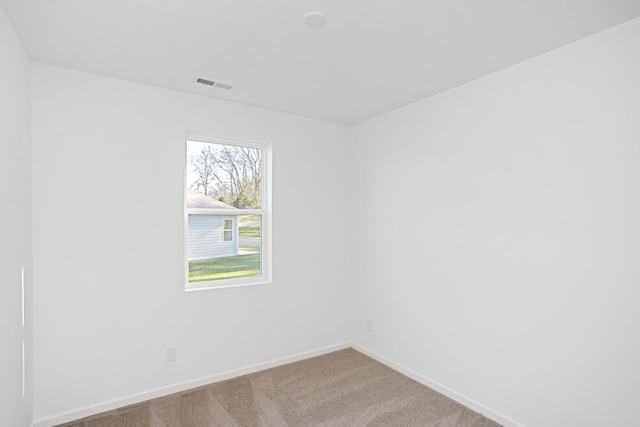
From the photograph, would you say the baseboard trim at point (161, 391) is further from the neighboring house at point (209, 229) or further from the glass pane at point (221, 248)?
the neighboring house at point (209, 229)

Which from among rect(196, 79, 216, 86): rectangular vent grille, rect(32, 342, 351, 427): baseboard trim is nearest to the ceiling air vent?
rect(196, 79, 216, 86): rectangular vent grille

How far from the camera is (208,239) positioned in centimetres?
314

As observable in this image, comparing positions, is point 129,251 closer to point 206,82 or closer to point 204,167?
point 204,167

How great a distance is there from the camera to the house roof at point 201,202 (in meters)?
3.06

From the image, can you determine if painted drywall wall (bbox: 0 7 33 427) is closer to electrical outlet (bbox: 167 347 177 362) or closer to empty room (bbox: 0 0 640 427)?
empty room (bbox: 0 0 640 427)

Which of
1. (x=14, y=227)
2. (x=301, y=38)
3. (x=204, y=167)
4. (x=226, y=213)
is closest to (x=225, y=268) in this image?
(x=226, y=213)

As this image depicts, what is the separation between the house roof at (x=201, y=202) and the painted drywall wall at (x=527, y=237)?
168cm

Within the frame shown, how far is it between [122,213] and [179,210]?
42 centimetres

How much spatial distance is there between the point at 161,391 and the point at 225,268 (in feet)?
3.63

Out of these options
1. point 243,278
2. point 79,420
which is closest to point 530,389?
point 243,278

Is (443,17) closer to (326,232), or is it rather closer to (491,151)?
(491,151)

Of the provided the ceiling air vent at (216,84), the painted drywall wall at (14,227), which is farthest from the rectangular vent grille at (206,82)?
the painted drywall wall at (14,227)

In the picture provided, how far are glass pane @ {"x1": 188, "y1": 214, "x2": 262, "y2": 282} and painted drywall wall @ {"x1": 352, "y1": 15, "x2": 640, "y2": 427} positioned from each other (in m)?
1.36

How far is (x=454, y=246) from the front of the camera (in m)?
2.78
